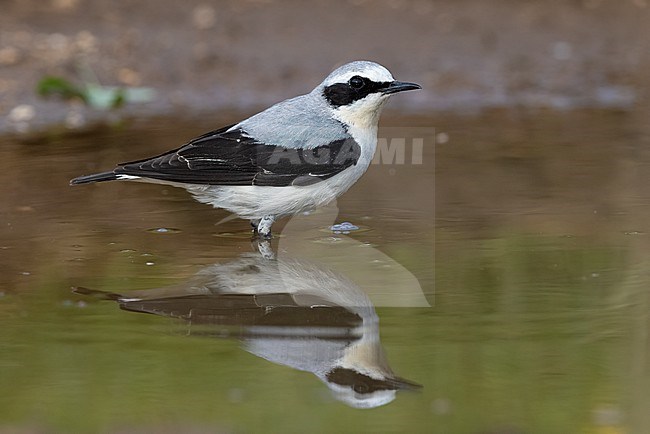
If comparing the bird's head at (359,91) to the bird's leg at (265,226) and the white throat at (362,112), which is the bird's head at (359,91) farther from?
the bird's leg at (265,226)

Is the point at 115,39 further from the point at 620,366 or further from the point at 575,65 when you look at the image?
the point at 620,366

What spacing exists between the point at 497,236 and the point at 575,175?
55.8 inches

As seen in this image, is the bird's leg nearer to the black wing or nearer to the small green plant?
the black wing

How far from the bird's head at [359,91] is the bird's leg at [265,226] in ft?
2.30

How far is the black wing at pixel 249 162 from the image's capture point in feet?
21.4

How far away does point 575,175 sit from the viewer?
758 cm

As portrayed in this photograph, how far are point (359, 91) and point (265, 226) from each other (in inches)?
36.7

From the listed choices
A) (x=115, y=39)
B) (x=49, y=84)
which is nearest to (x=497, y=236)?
(x=49, y=84)

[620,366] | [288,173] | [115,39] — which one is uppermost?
[115,39]

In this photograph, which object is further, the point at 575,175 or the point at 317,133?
the point at 575,175

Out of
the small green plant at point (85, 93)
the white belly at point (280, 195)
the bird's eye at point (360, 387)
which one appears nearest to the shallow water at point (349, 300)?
the bird's eye at point (360, 387)

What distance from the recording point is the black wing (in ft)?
21.4

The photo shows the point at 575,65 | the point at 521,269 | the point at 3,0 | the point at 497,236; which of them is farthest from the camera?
the point at 3,0

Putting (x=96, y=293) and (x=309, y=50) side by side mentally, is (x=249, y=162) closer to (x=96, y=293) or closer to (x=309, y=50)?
(x=96, y=293)
